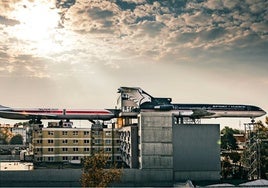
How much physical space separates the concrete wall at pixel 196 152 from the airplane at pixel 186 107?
12683mm

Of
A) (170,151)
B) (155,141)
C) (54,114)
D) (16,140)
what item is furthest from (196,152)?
(16,140)

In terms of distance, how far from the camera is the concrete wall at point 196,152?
6875 centimetres

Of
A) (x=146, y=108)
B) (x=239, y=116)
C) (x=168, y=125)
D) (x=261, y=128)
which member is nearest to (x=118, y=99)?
(x=146, y=108)

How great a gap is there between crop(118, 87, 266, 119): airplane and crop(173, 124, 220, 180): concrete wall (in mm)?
12683

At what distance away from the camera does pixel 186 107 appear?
86000 millimetres

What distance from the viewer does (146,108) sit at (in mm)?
85875

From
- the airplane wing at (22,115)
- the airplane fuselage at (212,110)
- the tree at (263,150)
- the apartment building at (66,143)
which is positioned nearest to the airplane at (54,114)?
the airplane wing at (22,115)

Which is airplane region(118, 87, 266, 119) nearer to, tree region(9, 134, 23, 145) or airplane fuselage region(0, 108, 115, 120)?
airplane fuselage region(0, 108, 115, 120)

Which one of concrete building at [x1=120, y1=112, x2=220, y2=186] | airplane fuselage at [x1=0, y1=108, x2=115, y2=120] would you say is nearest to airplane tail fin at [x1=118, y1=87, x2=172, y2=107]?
airplane fuselage at [x1=0, y1=108, x2=115, y2=120]

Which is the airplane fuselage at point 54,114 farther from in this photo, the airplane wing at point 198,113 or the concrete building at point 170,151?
the airplane wing at point 198,113

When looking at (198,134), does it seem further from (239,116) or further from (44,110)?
(44,110)

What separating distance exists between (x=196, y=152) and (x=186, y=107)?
18532mm

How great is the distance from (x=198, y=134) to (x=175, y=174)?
9.57 meters

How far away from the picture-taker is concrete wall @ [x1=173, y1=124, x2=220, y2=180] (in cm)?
6875
